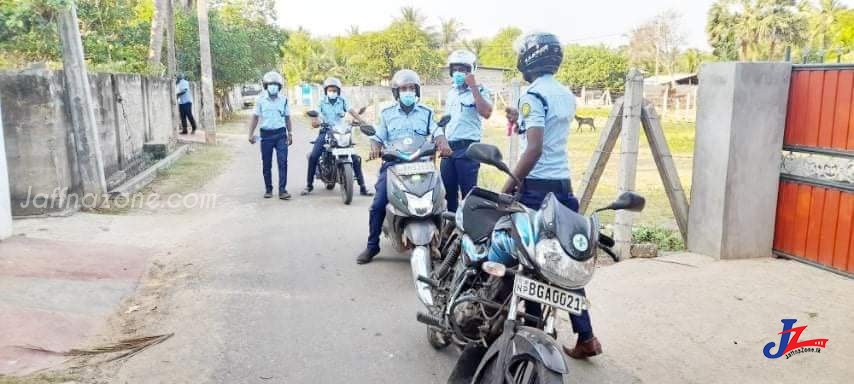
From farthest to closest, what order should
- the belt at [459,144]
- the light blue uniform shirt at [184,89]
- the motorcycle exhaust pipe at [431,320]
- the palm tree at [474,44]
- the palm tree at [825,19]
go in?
the palm tree at [474,44] < the palm tree at [825,19] < the light blue uniform shirt at [184,89] < the belt at [459,144] < the motorcycle exhaust pipe at [431,320]

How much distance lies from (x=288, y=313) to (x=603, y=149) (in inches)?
126

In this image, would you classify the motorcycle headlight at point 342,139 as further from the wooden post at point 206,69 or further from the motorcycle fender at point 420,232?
the wooden post at point 206,69

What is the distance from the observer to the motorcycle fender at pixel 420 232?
17.6ft

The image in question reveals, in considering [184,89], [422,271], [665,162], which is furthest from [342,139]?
[184,89]

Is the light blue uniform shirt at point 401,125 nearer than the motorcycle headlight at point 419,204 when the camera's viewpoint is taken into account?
No

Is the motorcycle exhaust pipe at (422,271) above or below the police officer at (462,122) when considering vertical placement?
below

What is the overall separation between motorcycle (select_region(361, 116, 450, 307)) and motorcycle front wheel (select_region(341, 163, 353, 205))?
3089 millimetres

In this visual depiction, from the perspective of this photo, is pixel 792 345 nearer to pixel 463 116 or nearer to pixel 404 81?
pixel 463 116

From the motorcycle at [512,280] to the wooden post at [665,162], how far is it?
272 centimetres

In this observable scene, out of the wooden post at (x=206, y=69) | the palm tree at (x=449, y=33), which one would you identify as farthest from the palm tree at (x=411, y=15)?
the wooden post at (x=206, y=69)

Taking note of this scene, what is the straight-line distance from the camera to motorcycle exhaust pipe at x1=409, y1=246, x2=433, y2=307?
4.21 metres

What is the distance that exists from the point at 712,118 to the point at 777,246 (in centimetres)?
123

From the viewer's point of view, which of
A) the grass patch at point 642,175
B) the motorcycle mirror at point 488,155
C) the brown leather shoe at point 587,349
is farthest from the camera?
the grass patch at point 642,175

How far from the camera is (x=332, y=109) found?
10094mm
